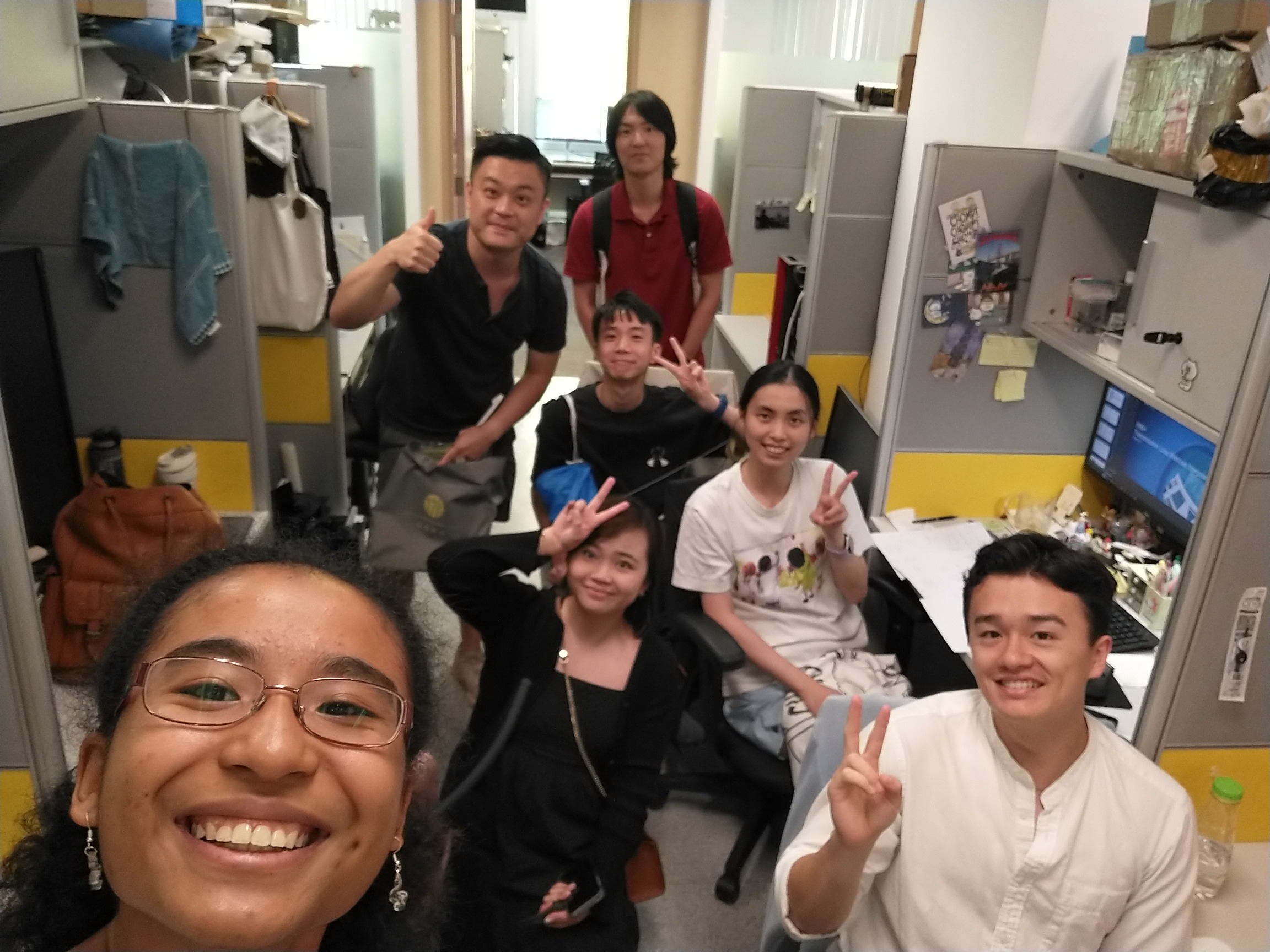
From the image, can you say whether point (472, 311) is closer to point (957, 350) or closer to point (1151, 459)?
point (957, 350)

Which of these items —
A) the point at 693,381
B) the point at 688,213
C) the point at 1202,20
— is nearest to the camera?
the point at 1202,20

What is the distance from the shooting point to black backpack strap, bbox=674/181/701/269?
2975mm

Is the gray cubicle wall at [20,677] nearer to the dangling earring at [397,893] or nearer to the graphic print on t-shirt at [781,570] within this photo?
the dangling earring at [397,893]

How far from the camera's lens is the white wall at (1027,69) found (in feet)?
7.64

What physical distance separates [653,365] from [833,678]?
1.02 metres

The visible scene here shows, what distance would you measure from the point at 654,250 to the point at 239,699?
7.80 feet

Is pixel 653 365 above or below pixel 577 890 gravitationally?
above

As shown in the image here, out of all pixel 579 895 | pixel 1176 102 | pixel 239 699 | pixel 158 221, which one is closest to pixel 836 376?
pixel 1176 102

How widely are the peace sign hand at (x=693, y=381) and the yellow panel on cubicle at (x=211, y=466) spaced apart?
1.16 meters

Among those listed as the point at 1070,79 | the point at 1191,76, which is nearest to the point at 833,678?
the point at 1191,76

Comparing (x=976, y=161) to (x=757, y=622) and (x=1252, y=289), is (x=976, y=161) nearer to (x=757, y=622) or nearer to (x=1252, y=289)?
(x=1252, y=289)

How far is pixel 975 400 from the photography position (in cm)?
239

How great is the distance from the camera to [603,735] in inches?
74.3

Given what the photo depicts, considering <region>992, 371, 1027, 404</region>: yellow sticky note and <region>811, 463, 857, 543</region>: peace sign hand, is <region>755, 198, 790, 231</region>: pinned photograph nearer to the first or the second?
<region>992, 371, 1027, 404</region>: yellow sticky note
